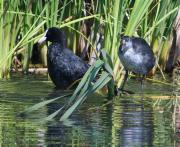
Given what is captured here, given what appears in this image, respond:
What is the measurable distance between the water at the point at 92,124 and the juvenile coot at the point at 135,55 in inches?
15.3

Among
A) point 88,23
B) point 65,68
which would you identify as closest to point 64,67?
point 65,68

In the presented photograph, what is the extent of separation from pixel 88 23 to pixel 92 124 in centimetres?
515

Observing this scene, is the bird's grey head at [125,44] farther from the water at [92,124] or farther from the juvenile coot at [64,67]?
the juvenile coot at [64,67]

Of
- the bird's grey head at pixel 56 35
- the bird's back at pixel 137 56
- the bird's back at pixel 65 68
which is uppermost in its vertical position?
the bird's grey head at pixel 56 35

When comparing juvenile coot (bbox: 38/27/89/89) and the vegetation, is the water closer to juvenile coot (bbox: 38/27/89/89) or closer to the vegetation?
juvenile coot (bbox: 38/27/89/89)

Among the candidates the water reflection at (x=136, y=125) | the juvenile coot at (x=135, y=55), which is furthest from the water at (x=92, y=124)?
the juvenile coot at (x=135, y=55)

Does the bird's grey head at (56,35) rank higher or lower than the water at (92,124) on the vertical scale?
higher

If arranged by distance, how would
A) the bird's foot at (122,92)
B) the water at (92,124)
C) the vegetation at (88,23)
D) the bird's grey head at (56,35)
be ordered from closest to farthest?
the water at (92,124) < the bird's foot at (122,92) < the vegetation at (88,23) < the bird's grey head at (56,35)

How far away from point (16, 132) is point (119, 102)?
7.90ft

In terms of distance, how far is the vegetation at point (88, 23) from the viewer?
9102 mm

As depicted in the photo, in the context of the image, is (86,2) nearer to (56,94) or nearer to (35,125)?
(56,94)

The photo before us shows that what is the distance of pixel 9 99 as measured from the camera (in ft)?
27.6

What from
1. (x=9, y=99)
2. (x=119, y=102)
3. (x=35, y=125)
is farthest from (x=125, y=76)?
(x=35, y=125)

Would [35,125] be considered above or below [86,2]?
below
